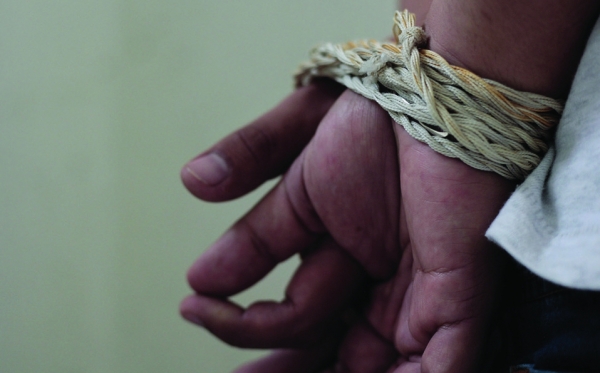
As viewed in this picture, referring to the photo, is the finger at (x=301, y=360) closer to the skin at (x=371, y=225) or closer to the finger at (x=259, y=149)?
the skin at (x=371, y=225)

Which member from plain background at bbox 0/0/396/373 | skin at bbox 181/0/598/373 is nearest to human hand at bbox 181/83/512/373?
skin at bbox 181/0/598/373

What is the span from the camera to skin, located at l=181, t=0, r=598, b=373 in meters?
0.37

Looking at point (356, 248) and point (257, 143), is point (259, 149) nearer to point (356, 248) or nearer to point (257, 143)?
point (257, 143)

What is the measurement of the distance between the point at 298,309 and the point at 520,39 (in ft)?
1.07

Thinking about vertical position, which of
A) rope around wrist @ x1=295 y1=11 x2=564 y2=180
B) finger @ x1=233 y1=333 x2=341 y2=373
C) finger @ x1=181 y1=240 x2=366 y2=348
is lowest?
finger @ x1=233 y1=333 x2=341 y2=373

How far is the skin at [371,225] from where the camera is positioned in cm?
37

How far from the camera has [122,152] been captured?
1002 millimetres

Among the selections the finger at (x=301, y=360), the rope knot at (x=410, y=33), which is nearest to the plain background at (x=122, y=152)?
the finger at (x=301, y=360)

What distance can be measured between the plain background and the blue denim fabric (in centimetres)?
68

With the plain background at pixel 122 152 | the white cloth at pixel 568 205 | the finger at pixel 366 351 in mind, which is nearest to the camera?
the white cloth at pixel 568 205

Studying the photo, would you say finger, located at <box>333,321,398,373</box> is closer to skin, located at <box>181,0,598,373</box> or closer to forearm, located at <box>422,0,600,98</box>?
skin, located at <box>181,0,598,373</box>

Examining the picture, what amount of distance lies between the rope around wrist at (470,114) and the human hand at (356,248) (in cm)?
1

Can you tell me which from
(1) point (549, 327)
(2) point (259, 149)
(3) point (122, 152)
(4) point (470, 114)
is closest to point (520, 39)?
(4) point (470, 114)

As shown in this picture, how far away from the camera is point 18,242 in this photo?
0.91 metres
